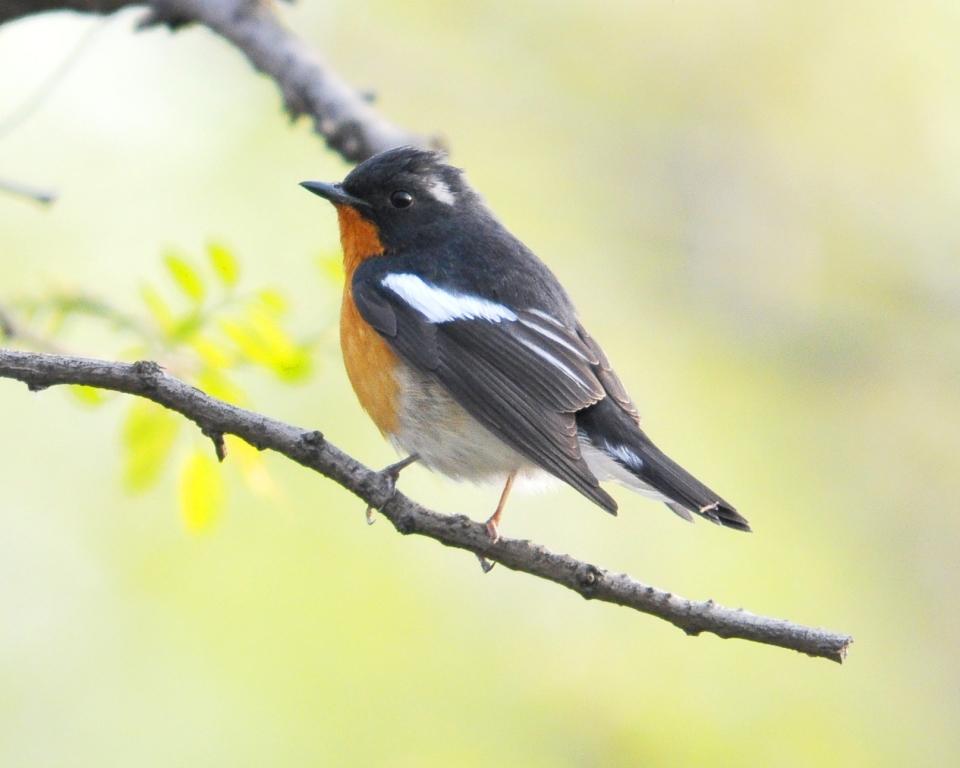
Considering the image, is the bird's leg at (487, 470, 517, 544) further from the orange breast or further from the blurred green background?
the blurred green background

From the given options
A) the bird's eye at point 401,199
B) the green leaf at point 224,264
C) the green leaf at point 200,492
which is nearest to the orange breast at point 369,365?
the bird's eye at point 401,199

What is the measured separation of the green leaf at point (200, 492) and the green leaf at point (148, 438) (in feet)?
0.33

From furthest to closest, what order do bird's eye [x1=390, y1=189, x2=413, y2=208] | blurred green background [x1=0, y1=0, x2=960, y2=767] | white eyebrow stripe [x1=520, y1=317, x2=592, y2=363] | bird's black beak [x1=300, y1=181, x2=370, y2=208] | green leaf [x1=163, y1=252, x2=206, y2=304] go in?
blurred green background [x1=0, y1=0, x2=960, y2=767] → bird's eye [x1=390, y1=189, x2=413, y2=208] → bird's black beak [x1=300, y1=181, x2=370, y2=208] → white eyebrow stripe [x1=520, y1=317, x2=592, y2=363] → green leaf [x1=163, y1=252, x2=206, y2=304]

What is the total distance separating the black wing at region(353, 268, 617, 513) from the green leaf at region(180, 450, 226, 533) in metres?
0.87

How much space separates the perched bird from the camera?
3932 millimetres

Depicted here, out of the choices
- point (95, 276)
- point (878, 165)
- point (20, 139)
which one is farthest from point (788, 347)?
point (20, 139)

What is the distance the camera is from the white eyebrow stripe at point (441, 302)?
444 centimetres

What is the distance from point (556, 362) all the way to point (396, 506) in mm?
1308

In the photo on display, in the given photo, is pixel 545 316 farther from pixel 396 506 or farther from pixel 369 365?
pixel 396 506

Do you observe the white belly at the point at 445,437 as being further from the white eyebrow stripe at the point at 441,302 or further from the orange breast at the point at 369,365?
the white eyebrow stripe at the point at 441,302

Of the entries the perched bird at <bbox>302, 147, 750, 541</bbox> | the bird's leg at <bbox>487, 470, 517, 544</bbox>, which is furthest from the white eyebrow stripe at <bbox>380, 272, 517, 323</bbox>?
the bird's leg at <bbox>487, 470, 517, 544</bbox>

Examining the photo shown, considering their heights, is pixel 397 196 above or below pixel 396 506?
above

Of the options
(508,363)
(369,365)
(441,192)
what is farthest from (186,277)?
(441,192)

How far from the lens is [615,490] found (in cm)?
697
